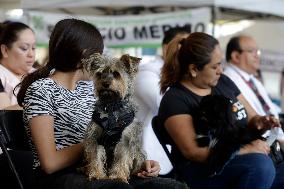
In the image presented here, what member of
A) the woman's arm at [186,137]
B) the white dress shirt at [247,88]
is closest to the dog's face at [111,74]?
the woman's arm at [186,137]

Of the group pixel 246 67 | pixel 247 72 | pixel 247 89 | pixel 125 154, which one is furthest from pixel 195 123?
pixel 246 67

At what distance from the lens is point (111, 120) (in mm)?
2859

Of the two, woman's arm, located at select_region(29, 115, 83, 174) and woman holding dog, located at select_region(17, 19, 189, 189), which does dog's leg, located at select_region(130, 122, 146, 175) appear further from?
woman's arm, located at select_region(29, 115, 83, 174)

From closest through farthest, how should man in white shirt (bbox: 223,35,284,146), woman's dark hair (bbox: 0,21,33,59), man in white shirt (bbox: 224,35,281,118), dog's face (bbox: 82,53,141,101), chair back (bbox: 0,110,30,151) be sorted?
dog's face (bbox: 82,53,141,101) < chair back (bbox: 0,110,30,151) < woman's dark hair (bbox: 0,21,33,59) < man in white shirt (bbox: 223,35,284,146) < man in white shirt (bbox: 224,35,281,118)

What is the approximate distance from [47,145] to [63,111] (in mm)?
221

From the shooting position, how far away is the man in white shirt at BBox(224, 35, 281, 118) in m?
5.48

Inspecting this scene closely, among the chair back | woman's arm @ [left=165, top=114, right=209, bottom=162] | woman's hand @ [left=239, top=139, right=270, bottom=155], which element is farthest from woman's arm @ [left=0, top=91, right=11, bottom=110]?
woman's hand @ [left=239, top=139, right=270, bottom=155]

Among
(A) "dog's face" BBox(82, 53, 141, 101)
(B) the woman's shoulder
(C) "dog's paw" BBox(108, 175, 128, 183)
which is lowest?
(C) "dog's paw" BBox(108, 175, 128, 183)

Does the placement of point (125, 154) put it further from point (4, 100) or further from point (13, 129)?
point (4, 100)

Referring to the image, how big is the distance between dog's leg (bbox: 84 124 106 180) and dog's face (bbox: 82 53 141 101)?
17 centimetres

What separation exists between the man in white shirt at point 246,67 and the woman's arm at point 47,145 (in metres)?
2.75

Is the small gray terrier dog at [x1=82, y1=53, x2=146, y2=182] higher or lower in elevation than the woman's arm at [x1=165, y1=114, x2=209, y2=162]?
higher

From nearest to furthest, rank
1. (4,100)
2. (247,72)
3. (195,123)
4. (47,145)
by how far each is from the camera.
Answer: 1. (47,145)
2. (195,123)
3. (4,100)
4. (247,72)

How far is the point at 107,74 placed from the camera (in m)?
2.83
